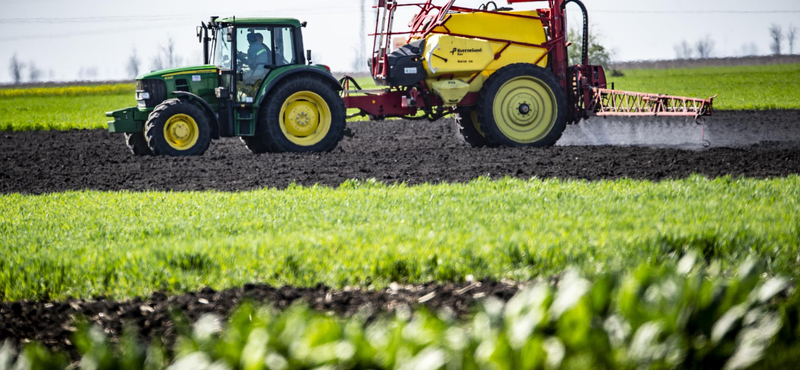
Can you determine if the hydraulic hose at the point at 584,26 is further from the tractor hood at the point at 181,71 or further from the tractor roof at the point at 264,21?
the tractor hood at the point at 181,71

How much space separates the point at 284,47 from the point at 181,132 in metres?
2.25

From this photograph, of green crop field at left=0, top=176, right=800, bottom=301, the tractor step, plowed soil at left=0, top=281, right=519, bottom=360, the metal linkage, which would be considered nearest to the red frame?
the metal linkage

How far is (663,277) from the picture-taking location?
247 cm

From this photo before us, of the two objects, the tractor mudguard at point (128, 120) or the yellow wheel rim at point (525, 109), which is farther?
the yellow wheel rim at point (525, 109)

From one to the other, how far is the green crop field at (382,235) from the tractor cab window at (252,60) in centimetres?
499

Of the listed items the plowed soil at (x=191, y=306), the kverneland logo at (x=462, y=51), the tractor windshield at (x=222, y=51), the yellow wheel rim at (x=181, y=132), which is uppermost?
the tractor windshield at (x=222, y=51)

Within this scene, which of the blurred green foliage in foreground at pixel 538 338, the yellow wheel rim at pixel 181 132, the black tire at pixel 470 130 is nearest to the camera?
the blurred green foliage in foreground at pixel 538 338

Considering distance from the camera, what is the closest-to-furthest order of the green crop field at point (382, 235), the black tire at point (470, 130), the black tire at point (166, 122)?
the green crop field at point (382, 235) → the black tire at point (166, 122) → the black tire at point (470, 130)

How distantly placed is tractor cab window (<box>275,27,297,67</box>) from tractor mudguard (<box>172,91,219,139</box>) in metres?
1.39

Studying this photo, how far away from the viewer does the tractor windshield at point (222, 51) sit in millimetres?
12894

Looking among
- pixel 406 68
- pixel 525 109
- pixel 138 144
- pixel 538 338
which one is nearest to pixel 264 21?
pixel 406 68

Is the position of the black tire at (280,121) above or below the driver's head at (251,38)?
below

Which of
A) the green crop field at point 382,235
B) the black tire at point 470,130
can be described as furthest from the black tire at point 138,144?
the black tire at point 470,130

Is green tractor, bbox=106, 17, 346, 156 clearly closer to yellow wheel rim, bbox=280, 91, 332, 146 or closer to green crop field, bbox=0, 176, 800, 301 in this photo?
yellow wheel rim, bbox=280, 91, 332, 146
